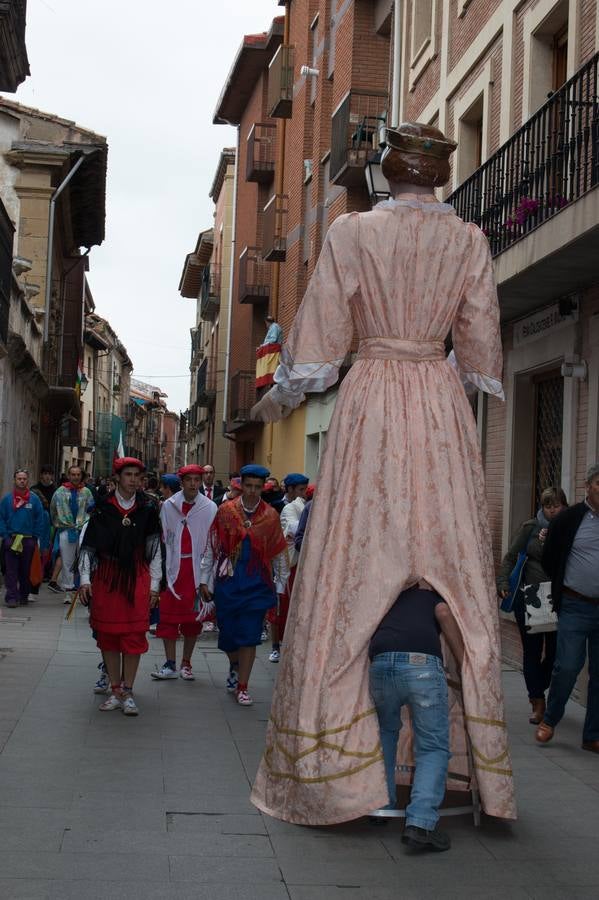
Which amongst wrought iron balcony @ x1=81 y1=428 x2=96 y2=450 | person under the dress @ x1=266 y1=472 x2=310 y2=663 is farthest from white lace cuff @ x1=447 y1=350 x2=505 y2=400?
wrought iron balcony @ x1=81 y1=428 x2=96 y2=450

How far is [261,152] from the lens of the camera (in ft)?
109

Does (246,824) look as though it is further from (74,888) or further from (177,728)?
(177,728)

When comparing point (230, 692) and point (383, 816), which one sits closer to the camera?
point (383, 816)

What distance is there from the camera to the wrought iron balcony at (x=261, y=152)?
108ft

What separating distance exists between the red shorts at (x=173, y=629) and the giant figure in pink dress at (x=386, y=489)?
15.5 feet

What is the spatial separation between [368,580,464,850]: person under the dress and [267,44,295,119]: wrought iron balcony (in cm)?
2521

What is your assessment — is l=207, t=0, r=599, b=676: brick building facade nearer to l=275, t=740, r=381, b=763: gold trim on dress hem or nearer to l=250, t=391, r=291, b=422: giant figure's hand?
l=250, t=391, r=291, b=422: giant figure's hand

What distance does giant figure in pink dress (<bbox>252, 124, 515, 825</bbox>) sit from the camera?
5348 millimetres

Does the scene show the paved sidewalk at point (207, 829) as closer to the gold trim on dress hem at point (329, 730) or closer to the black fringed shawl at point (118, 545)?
the gold trim on dress hem at point (329, 730)

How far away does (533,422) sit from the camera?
14234 millimetres

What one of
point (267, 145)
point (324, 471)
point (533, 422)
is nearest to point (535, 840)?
point (324, 471)

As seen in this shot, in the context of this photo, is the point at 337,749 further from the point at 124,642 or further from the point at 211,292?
the point at 211,292

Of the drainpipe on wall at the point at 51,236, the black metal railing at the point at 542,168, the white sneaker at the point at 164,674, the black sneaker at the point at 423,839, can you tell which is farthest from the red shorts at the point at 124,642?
the drainpipe on wall at the point at 51,236

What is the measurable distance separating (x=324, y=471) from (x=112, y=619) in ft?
11.2
